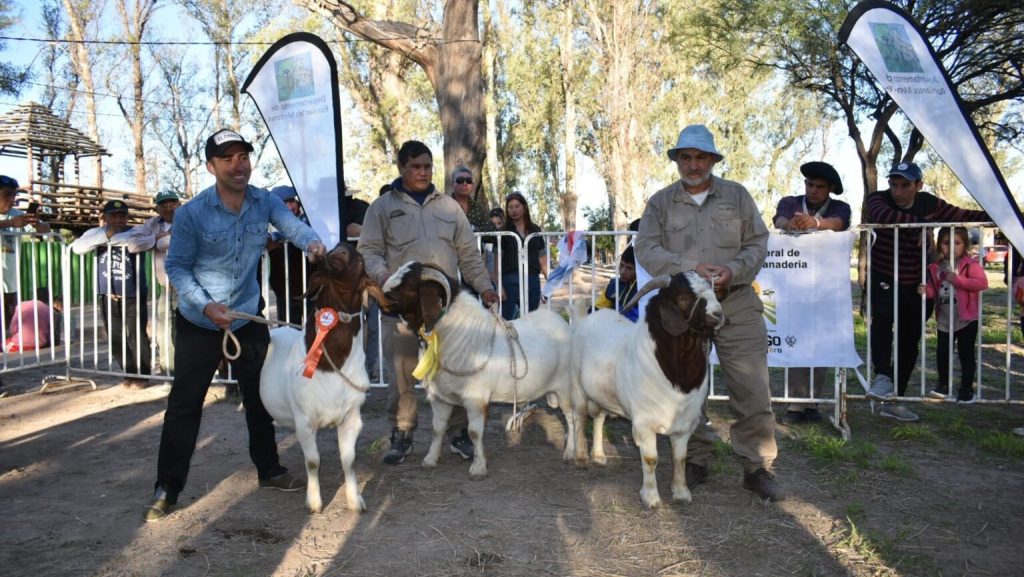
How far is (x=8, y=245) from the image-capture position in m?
7.87

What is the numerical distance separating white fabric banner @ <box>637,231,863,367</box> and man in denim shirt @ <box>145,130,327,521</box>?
331cm

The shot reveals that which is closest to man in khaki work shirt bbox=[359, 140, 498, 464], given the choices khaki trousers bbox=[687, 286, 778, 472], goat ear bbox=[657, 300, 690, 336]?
goat ear bbox=[657, 300, 690, 336]

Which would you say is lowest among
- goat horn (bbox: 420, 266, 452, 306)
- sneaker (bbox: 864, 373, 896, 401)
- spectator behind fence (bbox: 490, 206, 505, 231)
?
sneaker (bbox: 864, 373, 896, 401)

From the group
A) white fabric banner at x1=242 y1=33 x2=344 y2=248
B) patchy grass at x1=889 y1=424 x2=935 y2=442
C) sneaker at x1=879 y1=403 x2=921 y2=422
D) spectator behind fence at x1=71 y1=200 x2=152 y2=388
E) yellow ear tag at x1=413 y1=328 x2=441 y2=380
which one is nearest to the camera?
yellow ear tag at x1=413 y1=328 x2=441 y2=380

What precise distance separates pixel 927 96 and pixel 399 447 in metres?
5.09

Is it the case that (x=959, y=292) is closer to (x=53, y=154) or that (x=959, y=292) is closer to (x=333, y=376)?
(x=333, y=376)

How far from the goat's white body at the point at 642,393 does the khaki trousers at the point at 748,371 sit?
31 centimetres

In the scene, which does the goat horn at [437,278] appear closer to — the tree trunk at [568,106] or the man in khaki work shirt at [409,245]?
the man in khaki work shirt at [409,245]

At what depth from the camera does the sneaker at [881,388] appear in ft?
20.9

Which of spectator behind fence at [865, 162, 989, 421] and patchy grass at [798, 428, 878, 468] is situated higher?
spectator behind fence at [865, 162, 989, 421]

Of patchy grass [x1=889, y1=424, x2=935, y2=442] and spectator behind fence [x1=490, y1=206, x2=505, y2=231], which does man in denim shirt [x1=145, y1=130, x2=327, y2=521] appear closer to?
patchy grass [x1=889, y1=424, x2=935, y2=442]

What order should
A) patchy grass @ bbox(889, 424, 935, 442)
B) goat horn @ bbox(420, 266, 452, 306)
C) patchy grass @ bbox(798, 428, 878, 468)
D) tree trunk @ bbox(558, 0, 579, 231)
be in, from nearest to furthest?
goat horn @ bbox(420, 266, 452, 306), patchy grass @ bbox(798, 428, 878, 468), patchy grass @ bbox(889, 424, 935, 442), tree trunk @ bbox(558, 0, 579, 231)

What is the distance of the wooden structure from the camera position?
24875 millimetres

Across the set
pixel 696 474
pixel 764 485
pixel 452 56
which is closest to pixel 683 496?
pixel 696 474
